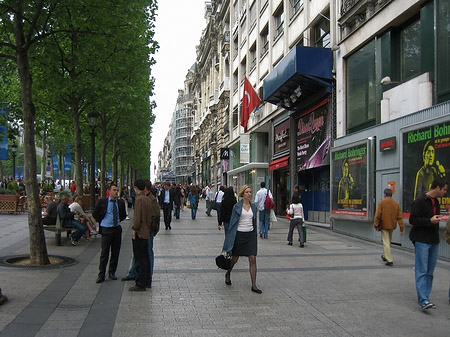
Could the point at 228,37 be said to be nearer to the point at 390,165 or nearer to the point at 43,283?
the point at 390,165


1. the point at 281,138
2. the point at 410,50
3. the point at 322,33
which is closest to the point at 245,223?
the point at 410,50

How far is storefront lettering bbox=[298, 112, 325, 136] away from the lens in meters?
19.3

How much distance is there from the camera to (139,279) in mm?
7355

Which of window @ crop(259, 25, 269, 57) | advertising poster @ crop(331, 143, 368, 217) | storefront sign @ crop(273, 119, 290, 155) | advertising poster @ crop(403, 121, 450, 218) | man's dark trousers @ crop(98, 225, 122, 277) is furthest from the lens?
window @ crop(259, 25, 269, 57)

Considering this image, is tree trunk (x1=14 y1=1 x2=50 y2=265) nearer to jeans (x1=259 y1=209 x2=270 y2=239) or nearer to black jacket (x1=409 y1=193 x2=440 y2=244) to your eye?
black jacket (x1=409 y1=193 x2=440 y2=244)

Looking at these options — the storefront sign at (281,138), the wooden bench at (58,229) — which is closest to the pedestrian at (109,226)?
the wooden bench at (58,229)

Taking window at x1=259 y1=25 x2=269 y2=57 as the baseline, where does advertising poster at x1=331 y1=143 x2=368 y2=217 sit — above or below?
below

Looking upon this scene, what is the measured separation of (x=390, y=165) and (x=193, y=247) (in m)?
6.06

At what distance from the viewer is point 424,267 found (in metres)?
6.34

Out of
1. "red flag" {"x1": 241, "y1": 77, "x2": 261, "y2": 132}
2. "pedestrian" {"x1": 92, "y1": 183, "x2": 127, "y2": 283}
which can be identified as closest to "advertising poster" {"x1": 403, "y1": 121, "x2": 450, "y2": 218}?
"pedestrian" {"x1": 92, "y1": 183, "x2": 127, "y2": 283}

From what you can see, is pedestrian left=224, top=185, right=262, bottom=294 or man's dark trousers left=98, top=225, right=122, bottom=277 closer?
pedestrian left=224, top=185, right=262, bottom=294

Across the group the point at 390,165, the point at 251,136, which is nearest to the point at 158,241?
the point at 390,165

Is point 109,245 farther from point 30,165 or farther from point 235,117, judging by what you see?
point 235,117

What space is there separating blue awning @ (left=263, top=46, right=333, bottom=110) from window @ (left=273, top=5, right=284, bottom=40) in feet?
20.5
